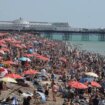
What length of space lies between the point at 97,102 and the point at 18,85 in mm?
3563

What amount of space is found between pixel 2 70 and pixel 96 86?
147 inches

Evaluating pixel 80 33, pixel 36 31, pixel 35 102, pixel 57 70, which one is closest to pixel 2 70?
pixel 35 102

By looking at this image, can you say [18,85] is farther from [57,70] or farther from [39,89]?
[57,70]

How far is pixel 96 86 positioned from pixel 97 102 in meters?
1.97

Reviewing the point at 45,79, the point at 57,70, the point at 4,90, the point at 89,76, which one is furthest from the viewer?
the point at 57,70

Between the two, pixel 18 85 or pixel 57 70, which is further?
pixel 57 70

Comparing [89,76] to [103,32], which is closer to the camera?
[89,76]

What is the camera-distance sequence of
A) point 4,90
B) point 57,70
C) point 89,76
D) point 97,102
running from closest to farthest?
1. point 97,102
2. point 4,90
3. point 89,76
4. point 57,70

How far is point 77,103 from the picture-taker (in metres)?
15.2

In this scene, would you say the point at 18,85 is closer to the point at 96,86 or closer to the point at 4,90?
the point at 4,90

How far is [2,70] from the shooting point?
16.7m

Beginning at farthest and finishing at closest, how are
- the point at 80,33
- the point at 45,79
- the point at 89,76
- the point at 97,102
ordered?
the point at 80,33
the point at 89,76
the point at 45,79
the point at 97,102

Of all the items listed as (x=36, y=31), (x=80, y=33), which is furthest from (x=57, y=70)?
(x=80, y=33)

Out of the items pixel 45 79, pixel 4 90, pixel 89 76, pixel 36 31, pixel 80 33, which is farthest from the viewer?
pixel 80 33
